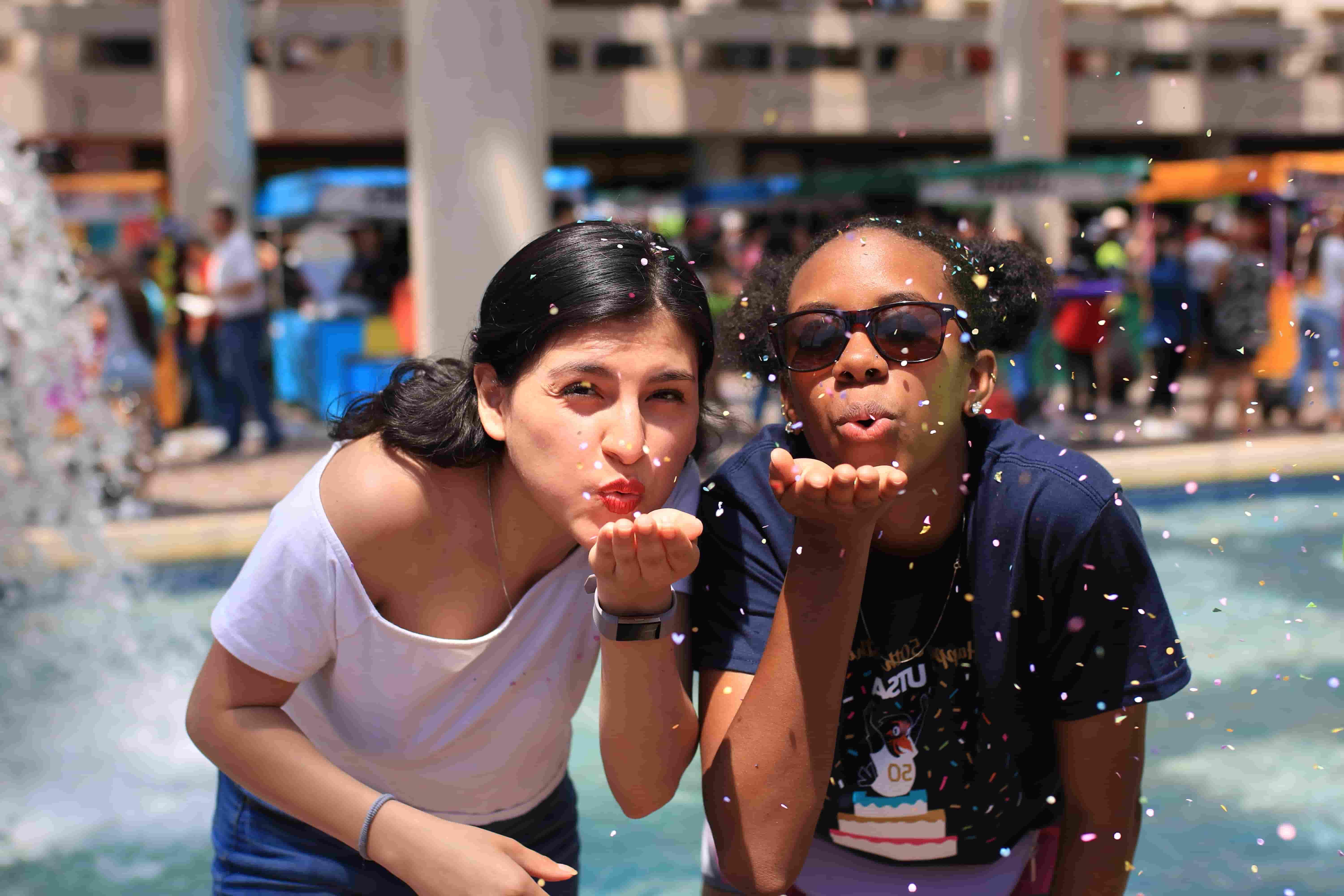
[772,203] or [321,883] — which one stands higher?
[772,203]

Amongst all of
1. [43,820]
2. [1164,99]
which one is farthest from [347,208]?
[1164,99]

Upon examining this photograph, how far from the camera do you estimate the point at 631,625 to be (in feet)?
5.74

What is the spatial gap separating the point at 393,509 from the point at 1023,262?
3.52 ft

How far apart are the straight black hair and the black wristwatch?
0.35 metres

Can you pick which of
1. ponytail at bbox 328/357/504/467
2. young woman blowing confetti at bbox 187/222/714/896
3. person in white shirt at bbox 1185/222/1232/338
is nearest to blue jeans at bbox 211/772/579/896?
young woman blowing confetti at bbox 187/222/714/896

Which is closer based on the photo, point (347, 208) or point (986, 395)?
point (986, 395)

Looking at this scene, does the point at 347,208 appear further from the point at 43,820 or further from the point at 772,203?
the point at 43,820

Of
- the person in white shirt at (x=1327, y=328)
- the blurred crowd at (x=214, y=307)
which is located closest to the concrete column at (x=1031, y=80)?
the person in white shirt at (x=1327, y=328)

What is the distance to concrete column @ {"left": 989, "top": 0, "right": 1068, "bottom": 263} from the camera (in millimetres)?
14883

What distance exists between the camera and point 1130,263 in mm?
12656

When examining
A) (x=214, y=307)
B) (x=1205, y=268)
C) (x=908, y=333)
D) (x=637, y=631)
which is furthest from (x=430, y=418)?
(x=1205, y=268)

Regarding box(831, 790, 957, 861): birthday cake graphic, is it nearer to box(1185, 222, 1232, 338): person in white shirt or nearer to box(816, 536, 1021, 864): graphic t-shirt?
box(816, 536, 1021, 864): graphic t-shirt

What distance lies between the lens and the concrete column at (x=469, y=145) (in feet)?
26.2

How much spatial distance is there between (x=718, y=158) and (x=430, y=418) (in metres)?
29.2
